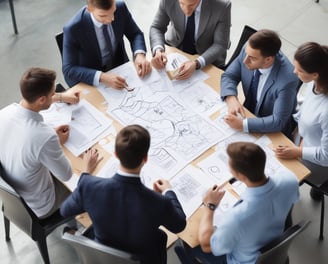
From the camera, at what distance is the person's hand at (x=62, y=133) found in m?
2.55

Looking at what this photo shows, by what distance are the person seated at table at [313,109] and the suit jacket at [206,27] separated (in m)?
0.73

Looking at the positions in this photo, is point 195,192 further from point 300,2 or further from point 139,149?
point 300,2

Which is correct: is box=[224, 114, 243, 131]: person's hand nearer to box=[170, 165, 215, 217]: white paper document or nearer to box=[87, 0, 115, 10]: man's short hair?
box=[170, 165, 215, 217]: white paper document

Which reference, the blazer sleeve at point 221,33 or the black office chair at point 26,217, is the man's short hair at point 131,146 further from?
the blazer sleeve at point 221,33

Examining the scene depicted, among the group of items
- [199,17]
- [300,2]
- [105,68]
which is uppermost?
[199,17]

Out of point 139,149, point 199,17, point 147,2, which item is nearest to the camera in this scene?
point 139,149

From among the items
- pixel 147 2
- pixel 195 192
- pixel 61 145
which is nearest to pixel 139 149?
pixel 195 192

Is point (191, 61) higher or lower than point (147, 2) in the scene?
higher

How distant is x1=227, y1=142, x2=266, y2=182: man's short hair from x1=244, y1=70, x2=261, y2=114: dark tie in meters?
0.95

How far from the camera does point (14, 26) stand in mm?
4496

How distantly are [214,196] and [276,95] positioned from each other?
2.69 ft

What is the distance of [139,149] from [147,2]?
3360 millimetres

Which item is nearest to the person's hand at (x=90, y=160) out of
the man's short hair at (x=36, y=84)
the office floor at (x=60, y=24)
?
the man's short hair at (x=36, y=84)

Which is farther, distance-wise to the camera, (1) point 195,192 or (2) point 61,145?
(2) point 61,145
